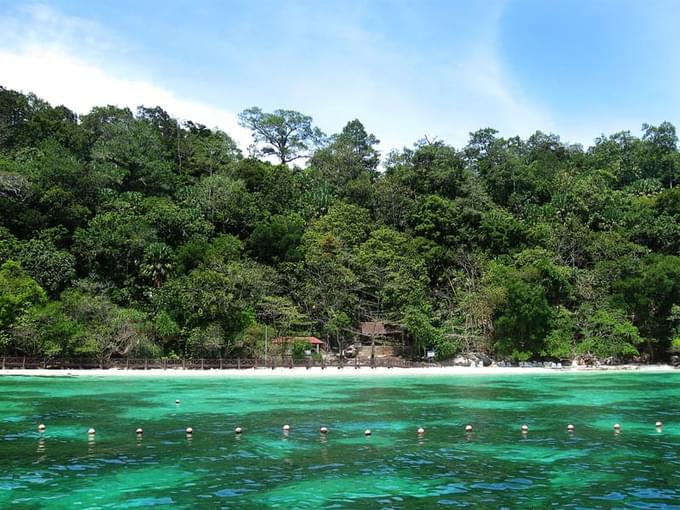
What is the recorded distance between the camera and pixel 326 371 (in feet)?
163

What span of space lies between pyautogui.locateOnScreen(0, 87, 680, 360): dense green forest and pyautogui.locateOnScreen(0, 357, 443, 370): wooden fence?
3.01ft

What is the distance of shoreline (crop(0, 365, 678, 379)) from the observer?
4506cm

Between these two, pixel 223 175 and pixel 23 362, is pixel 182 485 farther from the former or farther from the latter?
pixel 223 175

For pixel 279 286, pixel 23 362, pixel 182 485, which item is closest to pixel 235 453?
pixel 182 485

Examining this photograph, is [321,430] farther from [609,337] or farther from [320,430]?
[609,337]

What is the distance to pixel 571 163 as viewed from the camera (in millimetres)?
84375

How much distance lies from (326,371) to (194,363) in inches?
415

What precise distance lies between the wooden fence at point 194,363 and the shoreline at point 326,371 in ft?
2.19

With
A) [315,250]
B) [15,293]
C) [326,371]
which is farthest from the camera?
[315,250]

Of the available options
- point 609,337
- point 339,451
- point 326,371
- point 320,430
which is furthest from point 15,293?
point 609,337

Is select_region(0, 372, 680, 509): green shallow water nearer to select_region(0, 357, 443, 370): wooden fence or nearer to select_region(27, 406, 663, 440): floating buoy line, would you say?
select_region(27, 406, 663, 440): floating buoy line

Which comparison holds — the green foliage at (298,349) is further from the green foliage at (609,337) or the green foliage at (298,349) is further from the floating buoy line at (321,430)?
the floating buoy line at (321,430)

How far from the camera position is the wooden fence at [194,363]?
4659 centimetres

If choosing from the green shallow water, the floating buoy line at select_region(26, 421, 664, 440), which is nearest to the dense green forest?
the green shallow water
